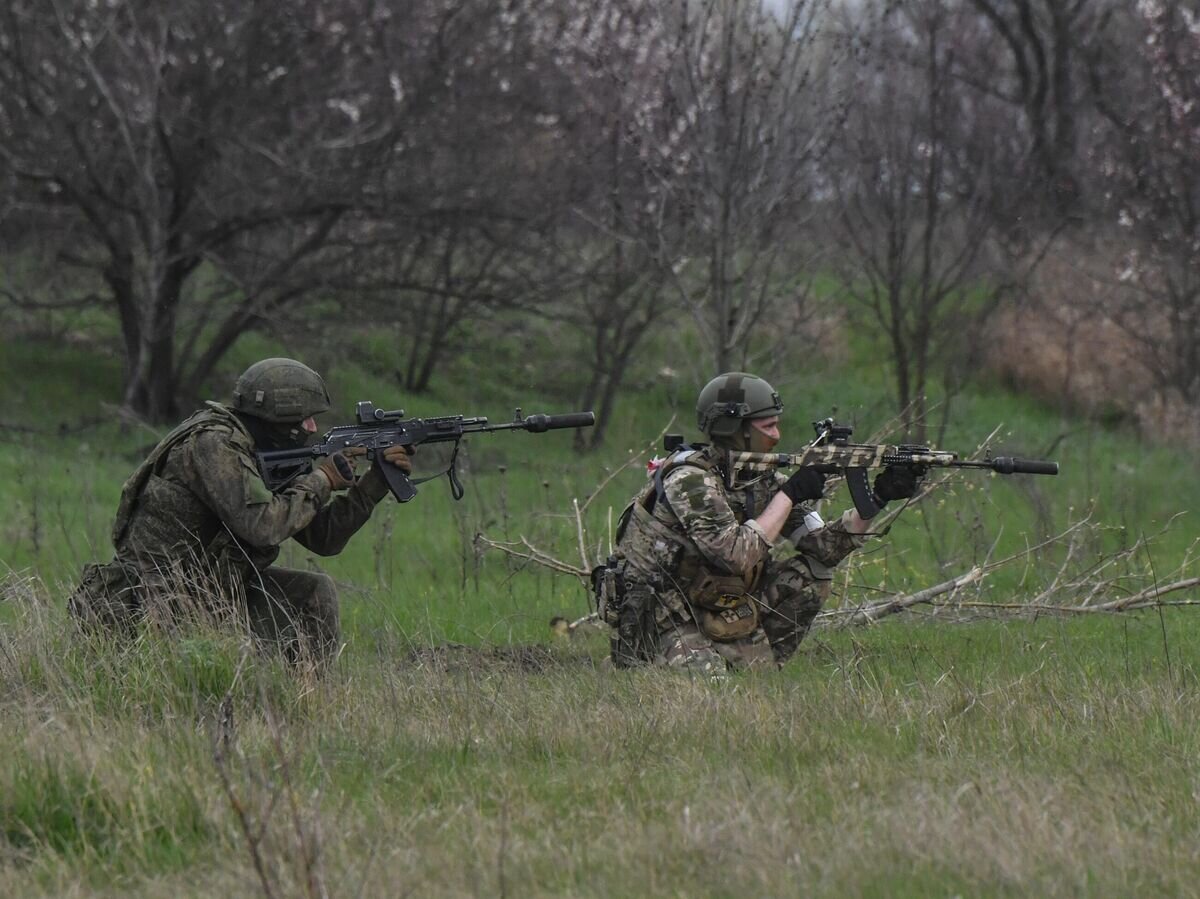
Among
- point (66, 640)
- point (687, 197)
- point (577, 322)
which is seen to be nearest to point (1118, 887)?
point (66, 640)

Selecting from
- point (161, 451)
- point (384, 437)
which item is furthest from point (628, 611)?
point (161, 451)

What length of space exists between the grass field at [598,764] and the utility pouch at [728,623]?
0.31 metres

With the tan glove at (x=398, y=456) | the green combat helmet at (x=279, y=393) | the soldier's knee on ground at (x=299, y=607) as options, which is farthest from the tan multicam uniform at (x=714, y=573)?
the green combat helmet at (x=279, y=393)

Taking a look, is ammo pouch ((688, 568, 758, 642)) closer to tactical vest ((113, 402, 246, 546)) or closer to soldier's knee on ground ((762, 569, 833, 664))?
soldier's knee on ground ((762, 569, 833, 664))

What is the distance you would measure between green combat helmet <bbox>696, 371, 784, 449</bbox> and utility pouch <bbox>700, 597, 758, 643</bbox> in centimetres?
75

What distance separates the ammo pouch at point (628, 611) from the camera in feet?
22.8

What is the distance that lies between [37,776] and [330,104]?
14.1 metres

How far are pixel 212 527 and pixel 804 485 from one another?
242cm

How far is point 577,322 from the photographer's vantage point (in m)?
18.3

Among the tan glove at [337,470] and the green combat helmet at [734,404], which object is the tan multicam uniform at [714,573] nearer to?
the green combat helmet at [734,404]

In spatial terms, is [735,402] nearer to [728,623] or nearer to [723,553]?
[723,553]

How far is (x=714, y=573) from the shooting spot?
7.00m

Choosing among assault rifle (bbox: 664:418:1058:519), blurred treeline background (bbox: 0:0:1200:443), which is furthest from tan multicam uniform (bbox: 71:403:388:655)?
blurred treeline background (bbox: 0:0:1200:443)

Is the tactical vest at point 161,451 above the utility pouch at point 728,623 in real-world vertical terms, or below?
above
